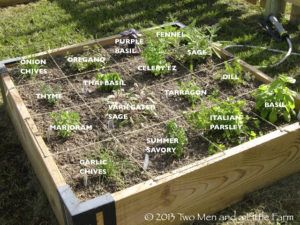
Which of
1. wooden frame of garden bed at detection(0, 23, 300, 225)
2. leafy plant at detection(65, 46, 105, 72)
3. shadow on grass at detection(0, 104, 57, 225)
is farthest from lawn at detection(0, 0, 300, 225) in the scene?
leafy plant at detection(65, 46, 105, 72)

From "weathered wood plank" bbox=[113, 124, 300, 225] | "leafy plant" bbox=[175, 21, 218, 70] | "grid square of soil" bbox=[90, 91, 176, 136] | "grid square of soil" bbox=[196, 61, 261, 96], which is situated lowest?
"weathered wood plank" bbox=[113, 124, 300, 225]

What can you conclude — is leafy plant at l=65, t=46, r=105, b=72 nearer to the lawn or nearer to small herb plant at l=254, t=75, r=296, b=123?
the lawn

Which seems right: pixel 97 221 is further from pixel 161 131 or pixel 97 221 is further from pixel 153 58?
pixel 153 58

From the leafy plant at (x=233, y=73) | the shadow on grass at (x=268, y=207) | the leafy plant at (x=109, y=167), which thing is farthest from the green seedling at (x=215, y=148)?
the leafy plant at (x=233, y=73)

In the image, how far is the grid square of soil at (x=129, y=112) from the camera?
3168 millimetres

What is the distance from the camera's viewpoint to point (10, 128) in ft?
12.6

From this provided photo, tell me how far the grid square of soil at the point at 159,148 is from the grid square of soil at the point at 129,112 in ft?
0.29

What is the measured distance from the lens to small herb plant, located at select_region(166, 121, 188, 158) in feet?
9.36

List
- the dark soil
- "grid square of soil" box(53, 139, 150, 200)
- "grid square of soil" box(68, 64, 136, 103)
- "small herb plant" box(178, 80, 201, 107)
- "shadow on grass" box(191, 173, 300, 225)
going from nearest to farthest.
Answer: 1. "grid square of soil" box(53, 139, 150, 200)
2. the dark soil
3. "shadow on grass" box(191, 173, 300, 225)
4. "small herb plant" box(178, 80, 201, 107)
5. "grid square of soil" box(68, 64, 136, 103)

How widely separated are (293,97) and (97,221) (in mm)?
1805

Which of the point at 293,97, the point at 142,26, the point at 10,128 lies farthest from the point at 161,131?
the point at 142,26

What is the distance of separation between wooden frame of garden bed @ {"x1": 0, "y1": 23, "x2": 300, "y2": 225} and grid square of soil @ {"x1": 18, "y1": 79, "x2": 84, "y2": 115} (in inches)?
4.3

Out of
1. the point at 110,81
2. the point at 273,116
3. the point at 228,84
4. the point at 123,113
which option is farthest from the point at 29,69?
the point at 273,116

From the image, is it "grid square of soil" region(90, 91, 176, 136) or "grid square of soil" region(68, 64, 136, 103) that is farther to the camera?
"grid square of soil" region(68, 64, 136, 103)
